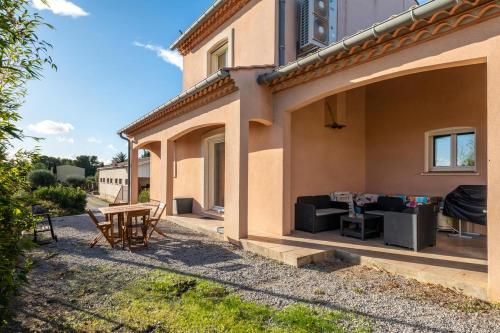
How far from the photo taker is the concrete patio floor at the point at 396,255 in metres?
4.45

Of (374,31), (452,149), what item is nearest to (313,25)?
(374,31)

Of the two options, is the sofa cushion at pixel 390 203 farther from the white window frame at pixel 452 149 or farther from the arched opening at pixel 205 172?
the arched opening at pixel 205 172

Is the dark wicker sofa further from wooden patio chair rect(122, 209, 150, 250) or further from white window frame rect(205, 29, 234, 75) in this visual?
white window frame rect(205, 29, 234, 75)

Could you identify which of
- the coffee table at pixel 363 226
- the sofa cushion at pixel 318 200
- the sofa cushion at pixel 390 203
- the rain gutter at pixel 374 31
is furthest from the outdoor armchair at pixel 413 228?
the rain gutter at pixel 374 31

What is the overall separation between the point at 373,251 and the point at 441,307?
2086 mm

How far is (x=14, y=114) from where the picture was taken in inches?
116

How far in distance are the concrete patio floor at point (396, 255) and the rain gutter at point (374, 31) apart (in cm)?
399

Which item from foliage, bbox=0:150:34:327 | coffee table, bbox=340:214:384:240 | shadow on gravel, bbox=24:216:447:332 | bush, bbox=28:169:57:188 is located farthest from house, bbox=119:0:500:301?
bush, bbox=28:169:57:188

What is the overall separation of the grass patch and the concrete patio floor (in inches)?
73.0

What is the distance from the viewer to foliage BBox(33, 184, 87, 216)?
54.1 feet

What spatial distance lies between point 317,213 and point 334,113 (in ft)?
10.4

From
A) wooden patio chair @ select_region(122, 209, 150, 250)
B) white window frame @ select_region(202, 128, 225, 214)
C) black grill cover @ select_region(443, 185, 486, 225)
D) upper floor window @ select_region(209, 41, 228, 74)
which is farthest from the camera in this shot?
upper floor window @ select_region(209, 41, 228, 74)

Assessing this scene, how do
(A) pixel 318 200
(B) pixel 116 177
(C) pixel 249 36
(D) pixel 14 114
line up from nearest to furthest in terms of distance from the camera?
(D) pixel 14 114 → (A) pixel 318 200 → (C) pixel 249 36 → (B) pixel 116 177

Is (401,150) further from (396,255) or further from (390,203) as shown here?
(396,255)
